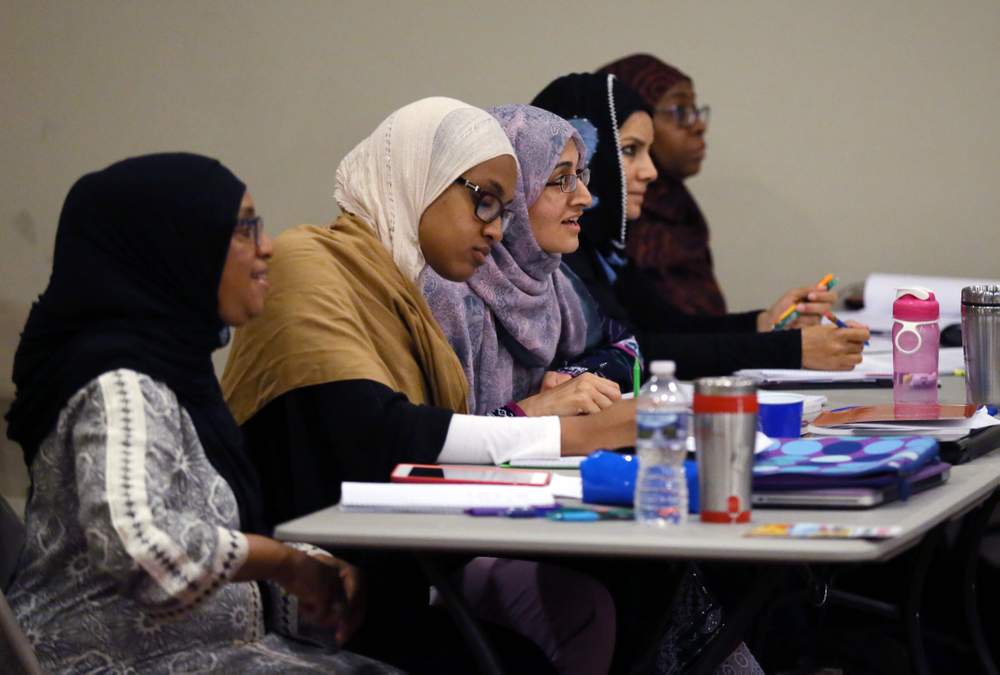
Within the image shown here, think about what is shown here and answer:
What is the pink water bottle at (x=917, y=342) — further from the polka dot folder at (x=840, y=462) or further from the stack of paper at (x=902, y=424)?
the polka dot folder at (x=840, y=462)

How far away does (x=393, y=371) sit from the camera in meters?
1.90

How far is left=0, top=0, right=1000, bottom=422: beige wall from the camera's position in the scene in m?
3.84

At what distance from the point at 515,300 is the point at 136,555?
117 cm

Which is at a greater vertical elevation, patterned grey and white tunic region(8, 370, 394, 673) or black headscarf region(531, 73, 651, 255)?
black headscarf region(531, 73, 651, 255)

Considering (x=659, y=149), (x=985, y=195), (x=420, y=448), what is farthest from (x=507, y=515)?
(x=985, y=195)

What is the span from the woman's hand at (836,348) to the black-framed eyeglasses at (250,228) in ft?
5.26

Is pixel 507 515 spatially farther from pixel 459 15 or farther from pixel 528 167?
pixel 459 15

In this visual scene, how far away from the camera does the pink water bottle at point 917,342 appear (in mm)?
2109

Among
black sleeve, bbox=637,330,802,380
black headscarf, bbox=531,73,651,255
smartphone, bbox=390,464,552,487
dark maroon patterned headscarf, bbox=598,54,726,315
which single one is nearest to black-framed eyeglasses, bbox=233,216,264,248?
smartphone, bbox=390,464,552,487

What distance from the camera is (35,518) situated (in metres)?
1.41

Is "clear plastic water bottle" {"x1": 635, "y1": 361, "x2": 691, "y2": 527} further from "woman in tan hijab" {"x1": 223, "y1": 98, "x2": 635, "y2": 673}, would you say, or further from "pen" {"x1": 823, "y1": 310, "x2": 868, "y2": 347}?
"pen" {"x1": 823, "y1": 310, "x2": 868, "y2": 347}

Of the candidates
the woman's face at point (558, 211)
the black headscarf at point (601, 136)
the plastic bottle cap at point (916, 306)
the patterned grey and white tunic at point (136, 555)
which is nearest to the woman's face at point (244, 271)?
the patterned grey and white tunic at point (136, 555)

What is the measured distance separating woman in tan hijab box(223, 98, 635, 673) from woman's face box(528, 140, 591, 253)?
340 mm

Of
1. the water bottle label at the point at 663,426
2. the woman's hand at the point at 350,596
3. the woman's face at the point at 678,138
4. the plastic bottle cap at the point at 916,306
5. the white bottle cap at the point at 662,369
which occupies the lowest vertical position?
the woman's hand at the point at 350,596
